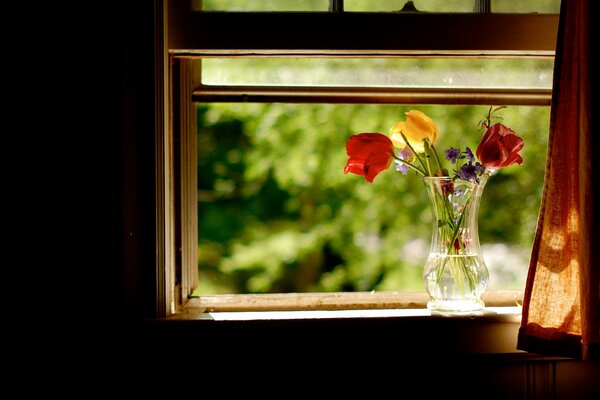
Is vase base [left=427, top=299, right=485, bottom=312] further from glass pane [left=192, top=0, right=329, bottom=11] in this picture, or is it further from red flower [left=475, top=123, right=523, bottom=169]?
Answer: glass pane [left=192, top=0, right=329, bottom=11]

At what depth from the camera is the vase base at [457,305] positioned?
122cm

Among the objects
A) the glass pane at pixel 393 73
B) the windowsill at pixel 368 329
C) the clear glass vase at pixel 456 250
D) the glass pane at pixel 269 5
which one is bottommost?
the windowsill at pixel 368 329

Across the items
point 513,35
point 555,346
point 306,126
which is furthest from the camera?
point 306,126

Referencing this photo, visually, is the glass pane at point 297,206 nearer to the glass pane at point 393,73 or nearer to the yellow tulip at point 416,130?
the glass pane at point 393,73

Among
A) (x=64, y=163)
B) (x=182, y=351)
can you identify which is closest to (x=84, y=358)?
(x=182, y=351)

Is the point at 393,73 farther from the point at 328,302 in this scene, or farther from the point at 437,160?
the point at 328,302

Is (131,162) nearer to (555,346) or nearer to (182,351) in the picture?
(182,351)

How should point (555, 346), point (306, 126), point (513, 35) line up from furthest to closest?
point (306, 126)
point (513, 35)
point (555, 346)

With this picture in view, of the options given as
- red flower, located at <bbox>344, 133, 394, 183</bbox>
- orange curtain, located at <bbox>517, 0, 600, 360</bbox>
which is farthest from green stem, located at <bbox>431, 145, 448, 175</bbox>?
orange curtain, located at <bbox>517, 0, 600, 360</bbox>

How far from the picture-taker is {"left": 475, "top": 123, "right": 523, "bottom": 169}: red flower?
3.80 feet

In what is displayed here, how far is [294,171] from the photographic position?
348 centimetres

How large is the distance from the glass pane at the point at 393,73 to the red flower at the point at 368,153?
220mm

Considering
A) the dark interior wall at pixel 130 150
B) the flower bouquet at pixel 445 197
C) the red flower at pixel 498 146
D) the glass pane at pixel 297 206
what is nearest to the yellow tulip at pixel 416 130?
the flower bouquet at pixel 445 197

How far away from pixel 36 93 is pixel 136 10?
257 millimetres
